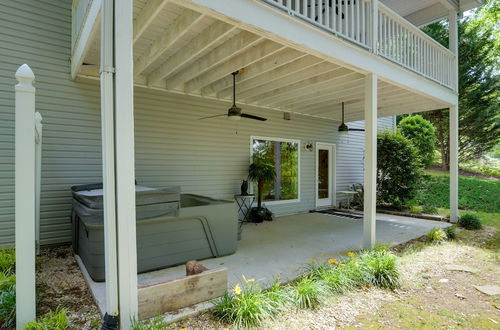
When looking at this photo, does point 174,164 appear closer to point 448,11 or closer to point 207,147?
point 207,147

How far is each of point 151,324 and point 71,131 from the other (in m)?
3.62

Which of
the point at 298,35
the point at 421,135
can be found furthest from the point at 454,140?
the point at 421,135

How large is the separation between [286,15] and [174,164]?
11.4 ft

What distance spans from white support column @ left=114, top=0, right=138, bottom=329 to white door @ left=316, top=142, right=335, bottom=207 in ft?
22.3

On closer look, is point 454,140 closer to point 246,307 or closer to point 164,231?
point 246,307

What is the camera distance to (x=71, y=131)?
4.42 meters

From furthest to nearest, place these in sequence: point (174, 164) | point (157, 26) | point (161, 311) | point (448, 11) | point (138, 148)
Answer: point (448, 11)
point (174, 164)
point (138, 148)
point (157, 26)
point (161, 311)

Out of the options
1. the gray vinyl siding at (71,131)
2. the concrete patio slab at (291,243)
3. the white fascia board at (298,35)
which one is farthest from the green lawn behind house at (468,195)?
the gray vinyl siding at (71,131)

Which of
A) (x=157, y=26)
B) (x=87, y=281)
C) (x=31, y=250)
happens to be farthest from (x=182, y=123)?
(x=31, y=250)

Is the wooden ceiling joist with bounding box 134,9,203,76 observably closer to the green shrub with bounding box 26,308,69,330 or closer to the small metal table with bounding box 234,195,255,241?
the green shrub with bounding box 26,308,69,330

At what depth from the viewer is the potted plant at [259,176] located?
623 centimetres

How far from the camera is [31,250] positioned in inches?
82.7

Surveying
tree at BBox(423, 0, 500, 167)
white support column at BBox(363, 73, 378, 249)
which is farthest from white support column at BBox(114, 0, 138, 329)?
tree at BBox(423, 0, 500, 167)

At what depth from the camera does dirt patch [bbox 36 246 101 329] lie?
7.68 ft
